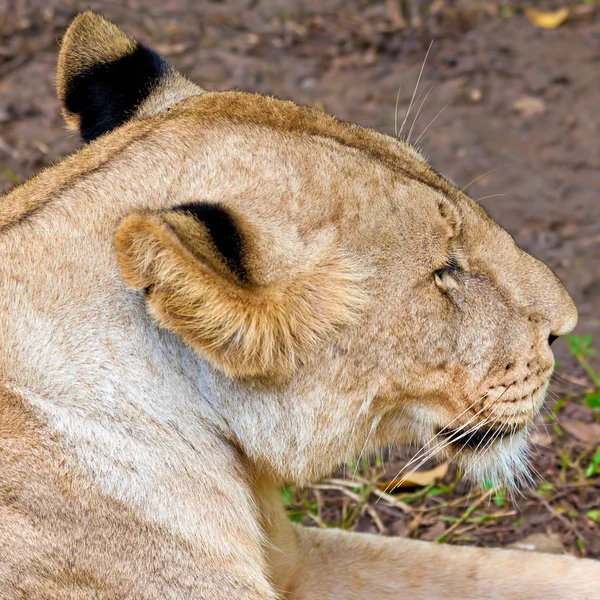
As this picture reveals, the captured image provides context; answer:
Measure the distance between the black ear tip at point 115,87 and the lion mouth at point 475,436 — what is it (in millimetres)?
1396

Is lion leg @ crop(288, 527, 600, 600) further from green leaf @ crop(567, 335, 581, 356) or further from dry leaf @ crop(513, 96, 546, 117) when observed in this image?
dry leaf @ crop(513, 96, 546, 117)

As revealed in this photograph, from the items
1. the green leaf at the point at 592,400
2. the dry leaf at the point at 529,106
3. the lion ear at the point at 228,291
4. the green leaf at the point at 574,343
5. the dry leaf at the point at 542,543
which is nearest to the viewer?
the lion ear at the point at 228,291

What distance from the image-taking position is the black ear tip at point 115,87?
115 inches

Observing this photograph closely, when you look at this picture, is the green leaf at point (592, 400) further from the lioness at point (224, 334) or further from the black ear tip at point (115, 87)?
the black ear tip at point (115, 87)

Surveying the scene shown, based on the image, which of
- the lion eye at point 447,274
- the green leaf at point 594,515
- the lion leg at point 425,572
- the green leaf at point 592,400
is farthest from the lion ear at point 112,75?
the green leaf at point 592,400

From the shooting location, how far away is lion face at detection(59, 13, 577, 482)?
2232 millimetres

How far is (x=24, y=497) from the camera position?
7.52 feet

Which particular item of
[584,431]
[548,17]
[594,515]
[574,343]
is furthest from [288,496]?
[548,17]

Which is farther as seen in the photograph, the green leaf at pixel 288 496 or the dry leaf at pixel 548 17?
the dry leaf at pixel 548 17

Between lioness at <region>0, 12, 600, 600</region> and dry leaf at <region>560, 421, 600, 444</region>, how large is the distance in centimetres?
149

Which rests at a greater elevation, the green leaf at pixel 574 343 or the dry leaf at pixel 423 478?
the dry leaf at pixel 423 478

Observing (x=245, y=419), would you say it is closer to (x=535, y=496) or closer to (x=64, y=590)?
(x=64, y=590)

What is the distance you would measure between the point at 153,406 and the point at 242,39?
17.5ft

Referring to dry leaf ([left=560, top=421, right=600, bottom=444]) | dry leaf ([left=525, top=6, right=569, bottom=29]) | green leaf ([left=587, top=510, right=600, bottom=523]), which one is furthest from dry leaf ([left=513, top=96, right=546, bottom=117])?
green leaf ([left=587, top=510, right=600, bottom=523])
